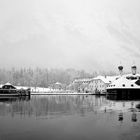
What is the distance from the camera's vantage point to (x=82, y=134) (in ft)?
52.4

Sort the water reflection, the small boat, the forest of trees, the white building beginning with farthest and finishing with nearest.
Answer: the forest of trees < the white building < the small boat < the water reflection

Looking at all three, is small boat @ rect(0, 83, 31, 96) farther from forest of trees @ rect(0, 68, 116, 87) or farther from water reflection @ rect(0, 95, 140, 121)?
forest of trees @ rect(0, 68, 116, 87)

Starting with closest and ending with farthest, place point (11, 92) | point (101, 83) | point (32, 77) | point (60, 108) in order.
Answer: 1. point (60, 108)
2. point (11, 92)
3. point (101, 83)
4. point (32, 77)

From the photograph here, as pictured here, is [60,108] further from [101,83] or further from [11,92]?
[101,83]

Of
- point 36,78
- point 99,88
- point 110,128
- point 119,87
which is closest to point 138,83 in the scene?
point 119,87

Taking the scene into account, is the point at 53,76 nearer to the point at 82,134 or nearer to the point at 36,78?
the point at 36,78

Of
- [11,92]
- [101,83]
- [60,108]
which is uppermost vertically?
[101,83]

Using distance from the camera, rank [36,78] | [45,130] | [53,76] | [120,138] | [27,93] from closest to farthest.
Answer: [120,138] → [45,130] → [27,93] → [36,78] → [53,76]

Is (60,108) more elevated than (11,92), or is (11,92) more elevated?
(60,108)

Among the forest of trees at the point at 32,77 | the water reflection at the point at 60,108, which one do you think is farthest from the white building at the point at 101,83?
the water reflection at the point at 60,108

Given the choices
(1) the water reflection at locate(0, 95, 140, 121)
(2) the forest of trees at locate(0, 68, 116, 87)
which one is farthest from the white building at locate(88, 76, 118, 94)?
(1) the water reflection at locate(0, 95, 140, 121)

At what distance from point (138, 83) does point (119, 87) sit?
8.92 metres

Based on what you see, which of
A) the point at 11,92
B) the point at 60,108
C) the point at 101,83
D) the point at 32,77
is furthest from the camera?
the point at 32,77

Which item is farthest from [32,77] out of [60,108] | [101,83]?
[60,108]
